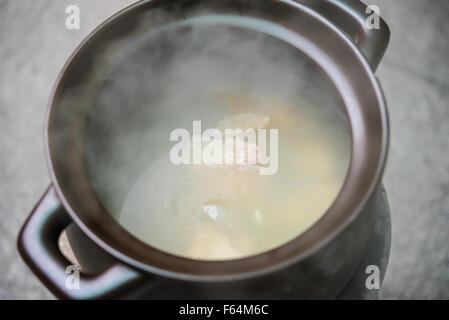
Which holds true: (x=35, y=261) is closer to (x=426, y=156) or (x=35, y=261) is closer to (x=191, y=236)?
(x=191, y=236)

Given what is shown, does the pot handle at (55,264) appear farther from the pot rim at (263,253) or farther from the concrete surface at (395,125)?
the concrete surface at (395,125)

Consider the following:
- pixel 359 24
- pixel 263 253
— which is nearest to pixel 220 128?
pixel 359 24

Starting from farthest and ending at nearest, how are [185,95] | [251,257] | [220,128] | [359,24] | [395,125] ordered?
1. [395,125]
2. [220,128]
3. [185,95]
4. [359,24]
5. [251,257]

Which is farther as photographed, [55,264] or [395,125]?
[395,125]

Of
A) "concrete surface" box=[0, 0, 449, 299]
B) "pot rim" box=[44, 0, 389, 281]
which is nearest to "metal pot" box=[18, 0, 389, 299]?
"pot rim" box=[44, 0, 389, 281]

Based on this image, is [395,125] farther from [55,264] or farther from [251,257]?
[55,264]

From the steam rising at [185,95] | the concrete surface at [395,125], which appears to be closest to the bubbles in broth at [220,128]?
the steam rising at [185,95]
